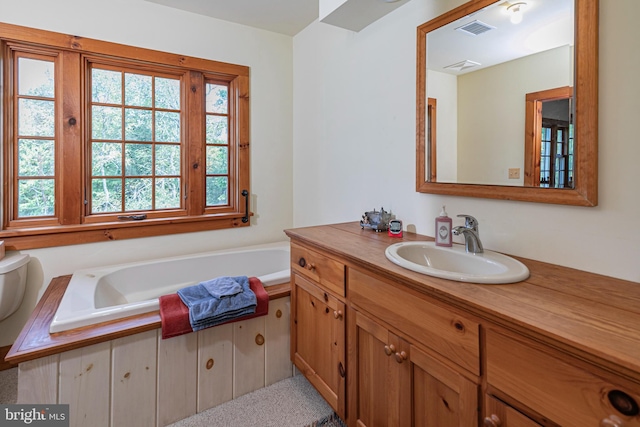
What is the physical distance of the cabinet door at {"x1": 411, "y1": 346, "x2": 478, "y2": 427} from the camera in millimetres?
918

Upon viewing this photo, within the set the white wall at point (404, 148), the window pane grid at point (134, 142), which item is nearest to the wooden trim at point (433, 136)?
the white wall at point (404, 148)

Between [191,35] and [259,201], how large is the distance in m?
1.43

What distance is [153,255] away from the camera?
2.54 m

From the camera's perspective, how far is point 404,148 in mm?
1857

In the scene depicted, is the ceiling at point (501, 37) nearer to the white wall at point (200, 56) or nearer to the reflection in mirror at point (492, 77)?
the reflection in mirror at point (492, 77)

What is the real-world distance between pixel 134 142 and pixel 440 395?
253 centimetres

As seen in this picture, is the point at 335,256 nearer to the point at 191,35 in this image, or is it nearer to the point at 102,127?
the point at 102,127

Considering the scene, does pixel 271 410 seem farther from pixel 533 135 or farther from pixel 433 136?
pixel 533 135

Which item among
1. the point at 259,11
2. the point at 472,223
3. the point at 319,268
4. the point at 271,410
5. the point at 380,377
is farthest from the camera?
the point at 259,11

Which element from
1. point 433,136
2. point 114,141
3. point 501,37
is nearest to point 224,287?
point 433,136

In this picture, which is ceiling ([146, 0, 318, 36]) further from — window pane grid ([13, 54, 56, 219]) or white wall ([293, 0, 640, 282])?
window pane grid ([13, 54, 56, 219])

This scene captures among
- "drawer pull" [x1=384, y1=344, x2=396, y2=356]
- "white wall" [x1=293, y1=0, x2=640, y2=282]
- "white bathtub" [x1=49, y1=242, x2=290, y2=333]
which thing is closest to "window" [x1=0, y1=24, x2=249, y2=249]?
"white bathtub" [x1=49, y1=242, x2=290, y2=333]

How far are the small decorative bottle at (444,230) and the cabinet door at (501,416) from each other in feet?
2.29

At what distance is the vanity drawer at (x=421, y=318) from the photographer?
2.99 feet
